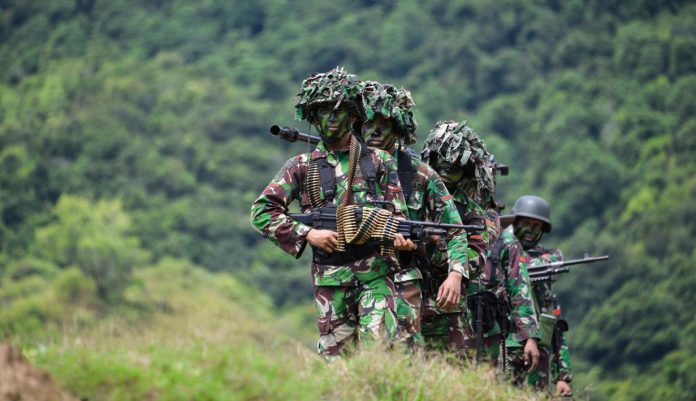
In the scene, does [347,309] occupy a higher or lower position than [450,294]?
lower

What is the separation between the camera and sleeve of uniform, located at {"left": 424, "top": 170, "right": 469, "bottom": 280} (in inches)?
364

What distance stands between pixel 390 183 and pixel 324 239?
68 centimetres

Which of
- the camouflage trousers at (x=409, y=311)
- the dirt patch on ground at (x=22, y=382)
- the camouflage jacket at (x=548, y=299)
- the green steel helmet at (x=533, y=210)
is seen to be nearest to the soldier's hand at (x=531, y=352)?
the camouflage jacket at (x=548, y=299)

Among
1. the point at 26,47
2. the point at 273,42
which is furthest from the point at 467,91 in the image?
the point at 26,47

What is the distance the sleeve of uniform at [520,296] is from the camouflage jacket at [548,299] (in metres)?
1.42

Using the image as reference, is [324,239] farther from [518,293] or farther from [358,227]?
[518,293]

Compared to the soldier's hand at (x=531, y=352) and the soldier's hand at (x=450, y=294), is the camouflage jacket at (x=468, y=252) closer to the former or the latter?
the soldier's hand at (x=450, y=294)

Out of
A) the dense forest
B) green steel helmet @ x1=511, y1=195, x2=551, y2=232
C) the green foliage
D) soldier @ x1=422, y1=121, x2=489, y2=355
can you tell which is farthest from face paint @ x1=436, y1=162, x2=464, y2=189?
the green foliage

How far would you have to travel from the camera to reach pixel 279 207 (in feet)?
29.9

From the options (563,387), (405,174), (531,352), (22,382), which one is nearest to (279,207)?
(405,174)

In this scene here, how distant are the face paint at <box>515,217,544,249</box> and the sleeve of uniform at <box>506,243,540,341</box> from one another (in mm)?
2721

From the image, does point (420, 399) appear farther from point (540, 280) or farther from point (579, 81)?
point (579, 81)

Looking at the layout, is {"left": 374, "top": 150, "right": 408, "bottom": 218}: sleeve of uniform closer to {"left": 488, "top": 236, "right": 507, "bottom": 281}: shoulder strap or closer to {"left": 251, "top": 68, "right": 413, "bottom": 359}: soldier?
{"left": 251, "top": 68, "right": 413, "bottom": 359}: soldier

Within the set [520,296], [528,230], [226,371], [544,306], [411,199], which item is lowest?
[226,371]
